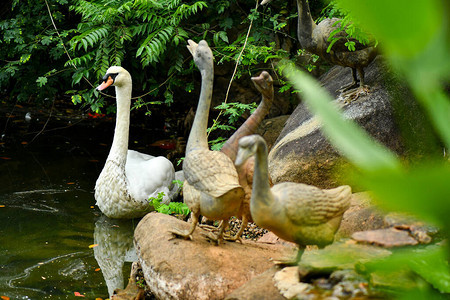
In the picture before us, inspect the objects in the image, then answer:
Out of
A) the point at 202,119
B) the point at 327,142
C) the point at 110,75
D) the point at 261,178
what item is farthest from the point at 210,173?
the point at 110,75

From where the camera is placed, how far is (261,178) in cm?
214

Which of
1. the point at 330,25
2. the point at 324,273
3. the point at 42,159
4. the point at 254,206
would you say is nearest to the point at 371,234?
the point at 324,273

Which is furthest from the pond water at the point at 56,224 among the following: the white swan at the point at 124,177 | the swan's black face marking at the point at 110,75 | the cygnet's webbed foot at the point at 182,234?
the swan's black face marking at the point at 110,75

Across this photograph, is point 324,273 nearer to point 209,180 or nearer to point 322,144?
point 209,180

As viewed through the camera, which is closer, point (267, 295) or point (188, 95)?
point (267, 295)

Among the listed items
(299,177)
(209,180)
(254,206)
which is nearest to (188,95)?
(299,177)

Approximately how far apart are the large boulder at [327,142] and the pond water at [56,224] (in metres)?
1.62

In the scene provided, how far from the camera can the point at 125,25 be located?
6508mm

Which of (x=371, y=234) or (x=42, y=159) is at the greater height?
(x=371, y=234)

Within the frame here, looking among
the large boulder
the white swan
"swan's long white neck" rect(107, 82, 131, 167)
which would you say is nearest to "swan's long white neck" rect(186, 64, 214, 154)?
the large boulder

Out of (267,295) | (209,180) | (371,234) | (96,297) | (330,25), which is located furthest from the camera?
(330,25)

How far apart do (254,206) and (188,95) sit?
20.1ft

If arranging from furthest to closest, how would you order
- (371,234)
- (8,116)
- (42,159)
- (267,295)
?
1. (8,116)
2. (42,159)
3. (267,295)
4. (371,234)

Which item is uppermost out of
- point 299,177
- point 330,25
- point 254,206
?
point 330,25
